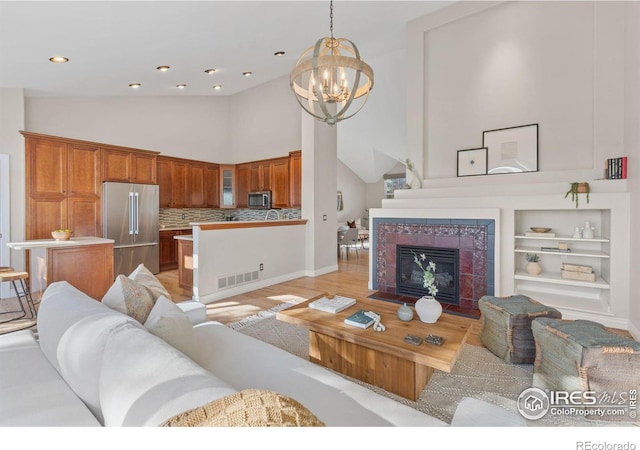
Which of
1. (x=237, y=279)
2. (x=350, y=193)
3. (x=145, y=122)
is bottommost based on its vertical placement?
(x=237, y=279)

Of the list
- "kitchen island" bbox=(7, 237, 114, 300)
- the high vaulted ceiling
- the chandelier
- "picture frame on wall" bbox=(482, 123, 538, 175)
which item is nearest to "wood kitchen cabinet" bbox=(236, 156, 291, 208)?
the high vaulted ceiling

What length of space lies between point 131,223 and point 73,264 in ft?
5.71

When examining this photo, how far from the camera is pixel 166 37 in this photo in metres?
3.24

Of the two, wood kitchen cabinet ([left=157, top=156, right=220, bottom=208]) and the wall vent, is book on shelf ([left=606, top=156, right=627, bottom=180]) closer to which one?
the wall vent

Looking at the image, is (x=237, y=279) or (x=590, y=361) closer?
(x=590, y=361)

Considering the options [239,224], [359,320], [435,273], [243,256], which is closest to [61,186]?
[239,224]

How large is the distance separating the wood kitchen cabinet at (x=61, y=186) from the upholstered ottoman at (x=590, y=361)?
Result: 6.01 meters

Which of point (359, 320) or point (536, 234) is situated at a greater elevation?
point (536, 234)

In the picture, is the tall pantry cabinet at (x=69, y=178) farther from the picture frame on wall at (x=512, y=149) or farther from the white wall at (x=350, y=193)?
the white wall at (x=350, y=193)

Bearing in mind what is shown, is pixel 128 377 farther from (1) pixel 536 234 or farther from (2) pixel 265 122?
(2) pixel 265 122

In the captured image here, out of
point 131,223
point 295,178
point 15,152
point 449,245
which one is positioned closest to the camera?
point 449,245

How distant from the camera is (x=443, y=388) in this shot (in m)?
2.00

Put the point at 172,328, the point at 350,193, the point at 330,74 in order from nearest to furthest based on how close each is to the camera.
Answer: the point at 172,328 → the point at 330,74 → the point at 350,193
